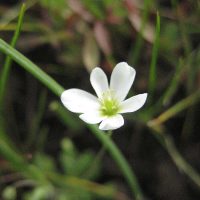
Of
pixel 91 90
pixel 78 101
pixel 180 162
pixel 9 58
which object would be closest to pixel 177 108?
pixel 180 162

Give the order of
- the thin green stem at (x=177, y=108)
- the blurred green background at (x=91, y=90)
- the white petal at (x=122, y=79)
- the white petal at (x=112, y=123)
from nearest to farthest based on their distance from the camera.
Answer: the white petal at (x=112, y=123)
the white petal at (x=122, y=79)
the thin green stem at (x=177, y=108)
the blurred green background at (x=91, y=90)

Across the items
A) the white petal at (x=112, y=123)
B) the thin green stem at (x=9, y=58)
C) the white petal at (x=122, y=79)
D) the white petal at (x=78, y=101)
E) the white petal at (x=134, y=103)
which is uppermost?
the thin green stem at (x=9, y=58)

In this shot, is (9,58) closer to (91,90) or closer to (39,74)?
(39,74)

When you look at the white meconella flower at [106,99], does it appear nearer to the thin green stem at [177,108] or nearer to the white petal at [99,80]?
the white petal at [99,80]

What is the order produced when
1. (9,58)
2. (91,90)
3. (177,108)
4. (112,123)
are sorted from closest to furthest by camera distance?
1. (112,123)
2. (9,58)
3. (177,108)
4. (91,90)

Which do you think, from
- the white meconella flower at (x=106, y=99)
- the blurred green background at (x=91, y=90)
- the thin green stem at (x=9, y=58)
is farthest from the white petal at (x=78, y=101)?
the blurred green background at (x=91, y=90)

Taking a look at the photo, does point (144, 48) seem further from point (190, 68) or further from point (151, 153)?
point (151, 153)
